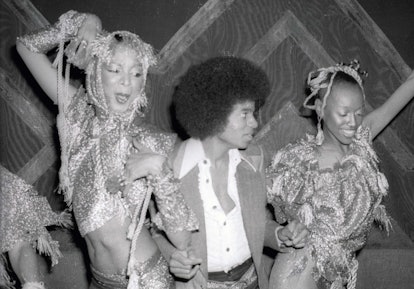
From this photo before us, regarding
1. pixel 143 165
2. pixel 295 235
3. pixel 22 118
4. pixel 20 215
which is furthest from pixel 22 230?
pixel 22 118

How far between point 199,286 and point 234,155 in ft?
2.53

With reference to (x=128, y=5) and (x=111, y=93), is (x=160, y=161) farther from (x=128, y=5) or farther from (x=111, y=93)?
(x=128, y=5)

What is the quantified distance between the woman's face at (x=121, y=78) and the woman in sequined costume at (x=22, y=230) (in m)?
0.65

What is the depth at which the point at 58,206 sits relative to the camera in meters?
3.81

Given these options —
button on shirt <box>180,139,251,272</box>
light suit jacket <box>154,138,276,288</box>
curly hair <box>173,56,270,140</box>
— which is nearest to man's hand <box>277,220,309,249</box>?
light suit jacket <box>154,138,276,288</box>

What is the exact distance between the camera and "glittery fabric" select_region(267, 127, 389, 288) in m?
2.67

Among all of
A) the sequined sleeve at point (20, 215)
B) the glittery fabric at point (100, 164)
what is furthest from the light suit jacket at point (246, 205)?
the sequined sleeve at point (20, 215)

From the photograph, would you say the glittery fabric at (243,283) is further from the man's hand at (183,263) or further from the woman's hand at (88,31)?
the woman's hand at (88,31)

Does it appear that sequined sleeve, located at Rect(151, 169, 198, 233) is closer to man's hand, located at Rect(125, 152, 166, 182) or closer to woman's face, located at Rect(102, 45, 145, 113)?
man's hand, located at Rect(125, 152, 166, 182)

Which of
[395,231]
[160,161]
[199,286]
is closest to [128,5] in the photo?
[160,161]

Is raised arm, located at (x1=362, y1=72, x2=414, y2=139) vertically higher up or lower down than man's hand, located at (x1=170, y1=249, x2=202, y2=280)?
higher up

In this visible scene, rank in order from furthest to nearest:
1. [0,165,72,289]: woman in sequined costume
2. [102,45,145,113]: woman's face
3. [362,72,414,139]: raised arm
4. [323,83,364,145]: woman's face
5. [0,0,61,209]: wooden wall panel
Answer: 1. [0,0,61,209]: wooden wall panel
2. [362,72,414,139]: raised arm
3. [323,83,364,145]: woman's face
4. [102,45,145,113]: woman's face
5. [0,165,72,289]: woman in sequined costume

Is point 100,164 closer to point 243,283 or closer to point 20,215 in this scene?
point 20,215

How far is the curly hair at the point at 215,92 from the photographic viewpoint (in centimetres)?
263
